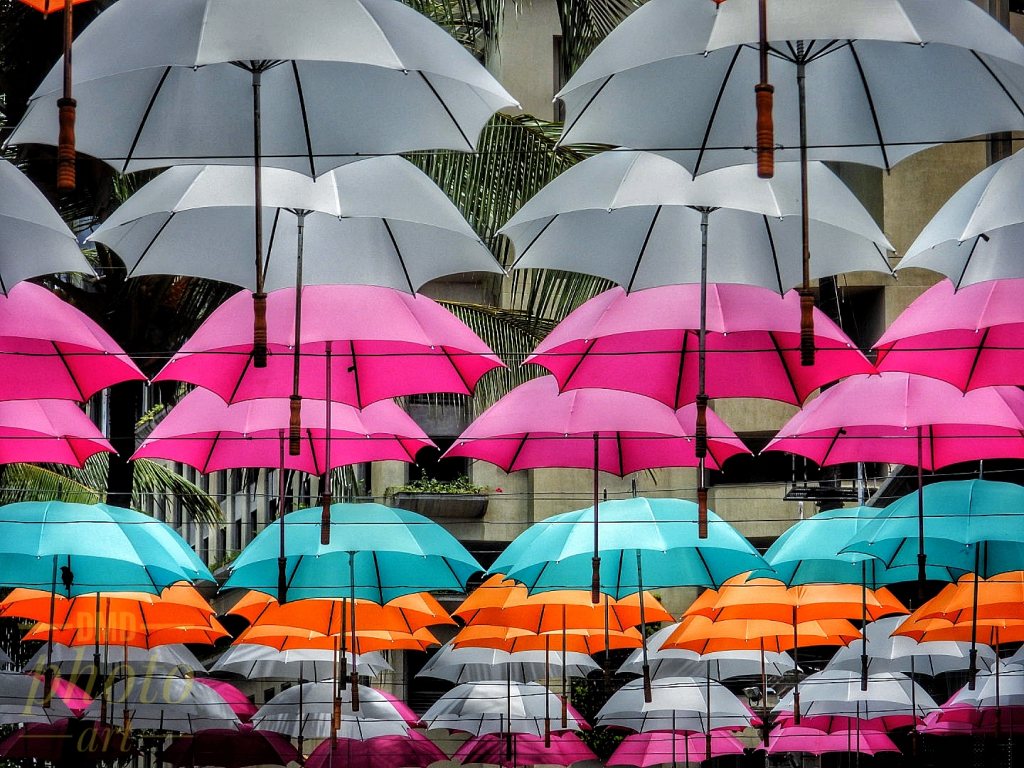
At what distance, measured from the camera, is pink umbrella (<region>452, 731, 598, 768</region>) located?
17812mm

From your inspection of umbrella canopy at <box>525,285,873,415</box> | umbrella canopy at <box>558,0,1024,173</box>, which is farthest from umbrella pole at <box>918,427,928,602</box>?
umbrella canopy at <box>558,0,1024,173</box>

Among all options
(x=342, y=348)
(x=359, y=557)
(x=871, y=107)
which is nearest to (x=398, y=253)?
(x=342, y=348)

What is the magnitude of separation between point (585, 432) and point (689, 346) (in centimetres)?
142

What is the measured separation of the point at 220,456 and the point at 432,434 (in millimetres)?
17584

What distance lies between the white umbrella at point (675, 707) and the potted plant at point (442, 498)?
983 cm

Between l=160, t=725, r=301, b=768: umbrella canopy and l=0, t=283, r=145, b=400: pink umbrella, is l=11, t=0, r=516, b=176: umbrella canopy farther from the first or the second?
l=160, t=725, r=301, b=768: umbrella canopy

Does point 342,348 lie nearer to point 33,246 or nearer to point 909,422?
point 33,246

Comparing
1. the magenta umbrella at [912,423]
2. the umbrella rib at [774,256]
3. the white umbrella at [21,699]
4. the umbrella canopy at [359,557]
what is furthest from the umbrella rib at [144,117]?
the white umbrella at [21,699]

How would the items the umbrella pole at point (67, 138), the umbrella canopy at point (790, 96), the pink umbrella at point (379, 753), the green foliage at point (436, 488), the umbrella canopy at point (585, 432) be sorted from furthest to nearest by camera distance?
the green foliage at point (436, 488), the pink umbrella at point (379, 753), the umbrella canopy at point (585, 432), the umbrella canopy at point (790, 96), the umbrella pole at point (67, 138)

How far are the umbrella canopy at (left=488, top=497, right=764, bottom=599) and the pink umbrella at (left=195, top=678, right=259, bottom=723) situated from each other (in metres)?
5.44

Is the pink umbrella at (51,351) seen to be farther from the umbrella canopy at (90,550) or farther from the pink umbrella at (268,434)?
the umbrella canopy at (90,550)

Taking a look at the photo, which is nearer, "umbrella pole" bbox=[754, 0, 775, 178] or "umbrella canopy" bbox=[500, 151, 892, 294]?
"umbrella pole" bbox=[754, 0, 775, 178]

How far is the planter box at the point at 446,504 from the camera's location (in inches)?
1084

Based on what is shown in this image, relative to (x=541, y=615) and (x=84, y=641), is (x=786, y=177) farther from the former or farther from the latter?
(x=84, y=641)
